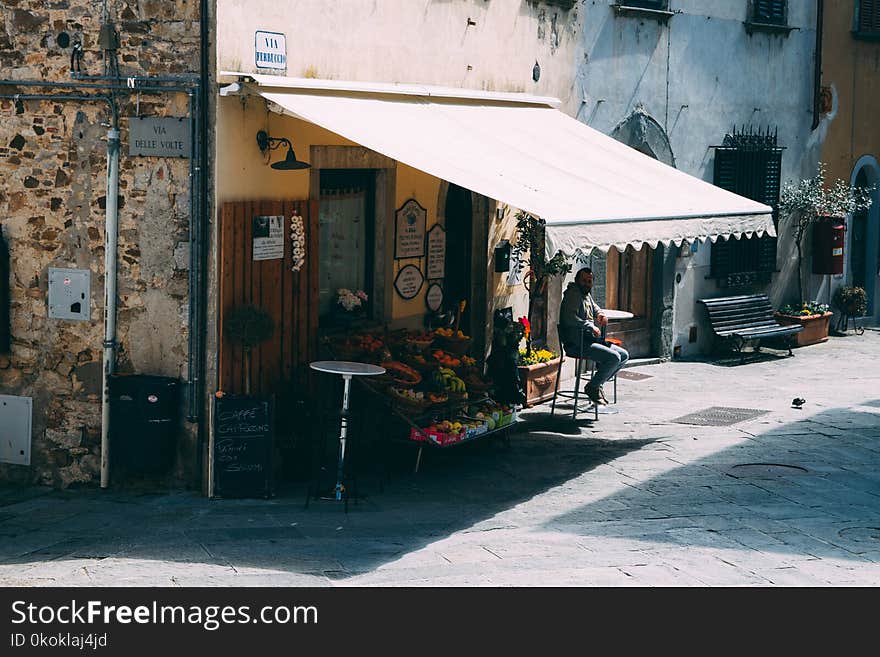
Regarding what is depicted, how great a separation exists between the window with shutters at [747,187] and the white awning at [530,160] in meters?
4.11

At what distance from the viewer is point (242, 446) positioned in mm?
9875

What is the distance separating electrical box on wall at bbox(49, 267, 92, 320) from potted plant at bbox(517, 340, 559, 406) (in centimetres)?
465

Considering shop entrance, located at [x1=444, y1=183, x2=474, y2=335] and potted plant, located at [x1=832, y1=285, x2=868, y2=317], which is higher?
shop entrance, located at [x1=444, y1=183, x2=474, y2=335]

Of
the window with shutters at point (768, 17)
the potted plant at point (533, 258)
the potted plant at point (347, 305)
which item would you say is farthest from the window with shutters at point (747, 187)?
the potted plant at point (347, 305)

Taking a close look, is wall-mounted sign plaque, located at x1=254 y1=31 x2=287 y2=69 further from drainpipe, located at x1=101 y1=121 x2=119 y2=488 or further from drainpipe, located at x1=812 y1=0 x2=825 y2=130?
drainpipe, located at x1=812 y1=0 x2=825 y2=130

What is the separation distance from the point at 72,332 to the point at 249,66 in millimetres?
2305

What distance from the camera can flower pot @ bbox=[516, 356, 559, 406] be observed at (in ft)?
44.4

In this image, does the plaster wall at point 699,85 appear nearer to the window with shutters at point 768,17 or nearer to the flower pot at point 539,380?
the window with shutters at point 768,17

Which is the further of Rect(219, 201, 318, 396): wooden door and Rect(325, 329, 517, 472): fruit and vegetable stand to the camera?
Rect(325, 329, 517, 472): fruit and vegetable stand

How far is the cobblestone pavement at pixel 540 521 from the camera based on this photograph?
8250 mm

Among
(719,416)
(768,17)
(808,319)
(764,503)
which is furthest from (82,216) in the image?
(808,319)

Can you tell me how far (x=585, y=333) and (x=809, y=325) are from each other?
6611mm

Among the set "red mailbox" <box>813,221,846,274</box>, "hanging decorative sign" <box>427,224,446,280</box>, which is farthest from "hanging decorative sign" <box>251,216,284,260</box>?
"red mailbox" <box>813,221,846,274</box>

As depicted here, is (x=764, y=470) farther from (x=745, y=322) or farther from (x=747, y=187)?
(x=747, y=187)
